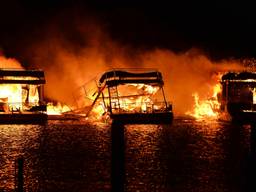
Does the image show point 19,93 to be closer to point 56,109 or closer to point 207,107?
point 56,109

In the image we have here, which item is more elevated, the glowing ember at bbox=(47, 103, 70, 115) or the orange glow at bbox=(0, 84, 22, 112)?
the orange glow at bbox=(0, 84, 22, 112)

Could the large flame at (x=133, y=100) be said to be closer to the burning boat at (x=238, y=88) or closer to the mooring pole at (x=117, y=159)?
the burning boat at (x=238, y=88)

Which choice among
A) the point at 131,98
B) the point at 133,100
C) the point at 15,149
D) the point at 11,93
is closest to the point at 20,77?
the point at 11,93

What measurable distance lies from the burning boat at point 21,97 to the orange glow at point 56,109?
1.66m

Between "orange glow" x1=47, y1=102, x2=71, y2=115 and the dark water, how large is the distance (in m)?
13.0

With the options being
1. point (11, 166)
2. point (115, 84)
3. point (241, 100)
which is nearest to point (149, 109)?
point (115, 84)

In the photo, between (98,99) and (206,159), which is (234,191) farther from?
(98,99)

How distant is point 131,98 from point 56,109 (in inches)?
297

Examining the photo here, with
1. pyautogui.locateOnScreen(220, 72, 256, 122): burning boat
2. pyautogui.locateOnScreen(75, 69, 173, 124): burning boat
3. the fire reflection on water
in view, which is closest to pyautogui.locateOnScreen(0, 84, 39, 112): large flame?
pyautogui.locateOnScreen(75, 69, 173, 124): burning boat

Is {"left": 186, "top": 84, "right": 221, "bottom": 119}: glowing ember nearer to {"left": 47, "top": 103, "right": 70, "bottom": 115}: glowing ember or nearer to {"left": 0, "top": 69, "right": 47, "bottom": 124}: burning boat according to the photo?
{"left": 47, "top": 103, "right": 70, "bottom": 115}: glowing ember

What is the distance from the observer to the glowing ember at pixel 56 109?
55.1 meters

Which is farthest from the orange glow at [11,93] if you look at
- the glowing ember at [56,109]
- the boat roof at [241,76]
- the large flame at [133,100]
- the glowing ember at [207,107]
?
the boat roof at [241,76]

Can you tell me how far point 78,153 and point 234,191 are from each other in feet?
31.6

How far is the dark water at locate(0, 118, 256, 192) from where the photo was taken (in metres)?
23.3
